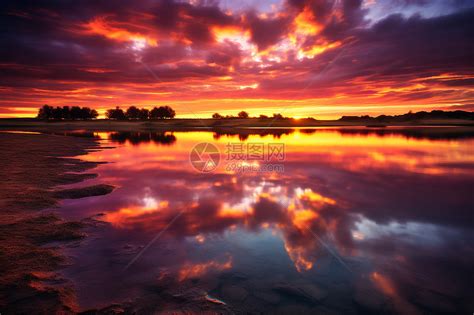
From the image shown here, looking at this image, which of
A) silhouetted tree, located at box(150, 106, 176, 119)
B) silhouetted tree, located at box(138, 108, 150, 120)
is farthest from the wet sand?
silhouetted tree, located at box(138, 108, 150, 120)

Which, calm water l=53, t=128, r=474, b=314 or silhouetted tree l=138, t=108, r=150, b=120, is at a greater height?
silhouetted tree l=138, t=108, r=150, b=120

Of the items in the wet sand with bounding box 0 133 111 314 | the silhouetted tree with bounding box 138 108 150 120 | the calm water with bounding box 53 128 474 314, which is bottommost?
the calm water with bounding box 53 128 474 314

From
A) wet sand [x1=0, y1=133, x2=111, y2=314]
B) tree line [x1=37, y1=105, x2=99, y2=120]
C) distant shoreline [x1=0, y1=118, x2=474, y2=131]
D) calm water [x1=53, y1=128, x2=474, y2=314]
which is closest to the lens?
wet sand [x1=0, y1=133, x2=111, y2=314]

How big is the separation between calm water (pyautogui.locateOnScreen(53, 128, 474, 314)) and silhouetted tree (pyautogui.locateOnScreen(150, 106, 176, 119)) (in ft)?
511

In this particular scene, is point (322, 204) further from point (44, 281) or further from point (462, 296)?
point (44, 281)

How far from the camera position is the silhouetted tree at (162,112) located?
16012cm

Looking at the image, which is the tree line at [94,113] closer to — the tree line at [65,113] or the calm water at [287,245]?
the tree line at [65,113]

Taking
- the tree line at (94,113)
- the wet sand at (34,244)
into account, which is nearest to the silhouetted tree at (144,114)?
the tree line at (94,113)

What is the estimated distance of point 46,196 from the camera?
10.3m

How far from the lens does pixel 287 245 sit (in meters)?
6.71

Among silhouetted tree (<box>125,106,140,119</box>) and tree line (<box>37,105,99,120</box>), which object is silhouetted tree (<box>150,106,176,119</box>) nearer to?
silhouetted tree (<box>125,106,140,119</box>)

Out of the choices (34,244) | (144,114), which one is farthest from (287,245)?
(144,114)

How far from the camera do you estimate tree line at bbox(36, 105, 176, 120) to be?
155875mm

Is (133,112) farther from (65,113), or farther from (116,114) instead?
(65,113)
